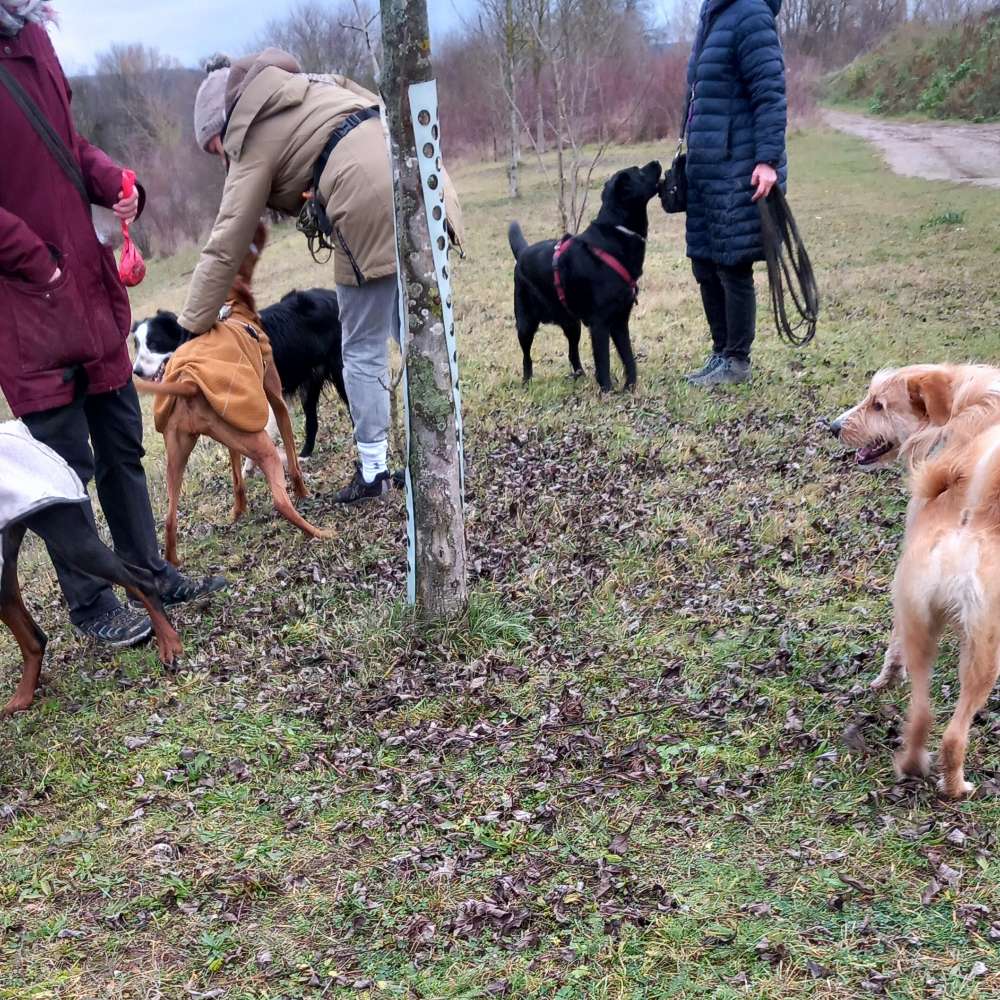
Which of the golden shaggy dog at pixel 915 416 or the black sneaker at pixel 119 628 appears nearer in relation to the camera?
the golden shaggy dog at pixel 915 416

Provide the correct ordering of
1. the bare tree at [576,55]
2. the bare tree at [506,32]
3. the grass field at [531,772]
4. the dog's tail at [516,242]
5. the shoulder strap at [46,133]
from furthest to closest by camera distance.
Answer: the bare tree at [506,32] → the bare tree at [576,55] → the dog's tail at [516,242] → the shoulder strap at [46,133] → the grass field at [531,772]

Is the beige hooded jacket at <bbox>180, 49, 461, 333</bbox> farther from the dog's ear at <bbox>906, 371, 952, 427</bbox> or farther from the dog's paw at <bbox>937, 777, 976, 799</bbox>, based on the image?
the dog's paw at <bbox>937, 777, 976, 799</bbox>

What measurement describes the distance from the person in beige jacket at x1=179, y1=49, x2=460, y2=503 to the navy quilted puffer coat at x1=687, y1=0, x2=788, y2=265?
2045 millimetres

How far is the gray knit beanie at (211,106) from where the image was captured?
399 cm

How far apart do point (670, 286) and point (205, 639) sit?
24.5ft

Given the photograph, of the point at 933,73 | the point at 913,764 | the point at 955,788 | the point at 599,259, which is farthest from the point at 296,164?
the point at 933,73

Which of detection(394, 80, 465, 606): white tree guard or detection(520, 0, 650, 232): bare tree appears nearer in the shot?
detection(394, 80, 465, 606): white tree guard

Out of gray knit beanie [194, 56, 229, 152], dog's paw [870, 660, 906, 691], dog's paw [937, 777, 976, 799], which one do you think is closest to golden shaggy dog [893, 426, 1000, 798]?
dog's paw [937, 777, 976, 799]

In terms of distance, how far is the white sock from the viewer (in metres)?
4.74

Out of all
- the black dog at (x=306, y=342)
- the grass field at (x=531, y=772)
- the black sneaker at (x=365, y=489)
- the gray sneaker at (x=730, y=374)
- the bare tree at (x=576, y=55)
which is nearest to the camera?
the grass field at (x=531, y=772)

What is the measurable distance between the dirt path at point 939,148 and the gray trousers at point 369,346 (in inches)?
504

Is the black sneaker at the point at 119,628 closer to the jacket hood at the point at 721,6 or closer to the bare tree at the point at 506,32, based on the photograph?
the jacket hood at the point at 721,6

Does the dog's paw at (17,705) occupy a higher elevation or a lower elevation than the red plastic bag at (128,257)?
lower

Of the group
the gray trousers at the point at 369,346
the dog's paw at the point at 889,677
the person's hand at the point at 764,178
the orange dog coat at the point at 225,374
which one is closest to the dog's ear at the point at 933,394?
the dog's paw at the point at 889,677
